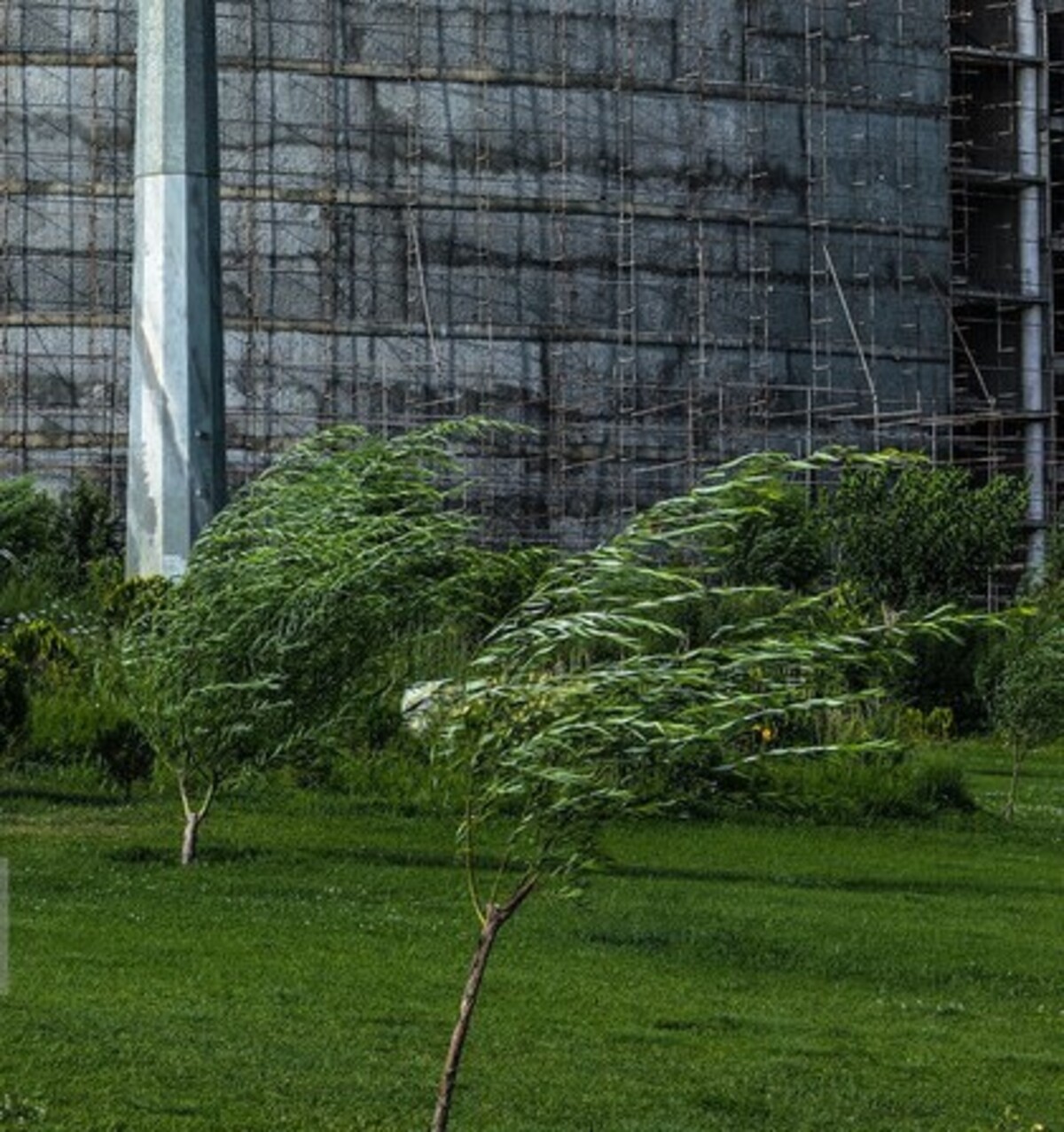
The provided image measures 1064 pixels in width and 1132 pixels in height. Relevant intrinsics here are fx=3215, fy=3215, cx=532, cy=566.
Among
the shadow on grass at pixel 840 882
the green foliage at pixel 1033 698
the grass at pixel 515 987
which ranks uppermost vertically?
the green foliage at pixel 1033 698

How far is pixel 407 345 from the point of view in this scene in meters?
44.0

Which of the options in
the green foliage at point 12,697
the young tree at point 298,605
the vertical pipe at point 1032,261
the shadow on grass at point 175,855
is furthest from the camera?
the vertical pipe at point 1032,261

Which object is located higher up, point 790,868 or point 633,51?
point 633,51

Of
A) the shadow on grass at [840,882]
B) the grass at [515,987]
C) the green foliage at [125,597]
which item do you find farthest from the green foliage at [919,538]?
the shadow on grass at [840,882]

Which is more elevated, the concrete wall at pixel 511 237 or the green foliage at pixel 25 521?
the concrete wall at pixel 511 237

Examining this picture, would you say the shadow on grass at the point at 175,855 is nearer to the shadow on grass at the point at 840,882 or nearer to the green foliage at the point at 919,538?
the shadow on grass at the point at 840,882

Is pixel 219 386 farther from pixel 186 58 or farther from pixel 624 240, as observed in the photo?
pixel 624 240

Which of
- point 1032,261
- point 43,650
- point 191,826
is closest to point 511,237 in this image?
point 1032,261

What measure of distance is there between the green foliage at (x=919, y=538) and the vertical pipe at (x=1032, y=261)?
25.6 feet

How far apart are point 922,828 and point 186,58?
8.80 metres

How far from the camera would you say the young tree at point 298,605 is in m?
18.1

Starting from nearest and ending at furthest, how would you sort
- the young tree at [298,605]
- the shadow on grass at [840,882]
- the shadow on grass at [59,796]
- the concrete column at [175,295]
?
the young tree at [298,605] < the shadow on grass at [840,882] < the shadow on grass at [59,796] < the concrete column at [175,295]

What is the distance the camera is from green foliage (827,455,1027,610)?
42500 mm

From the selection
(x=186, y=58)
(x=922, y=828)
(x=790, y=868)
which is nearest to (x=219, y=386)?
(x=186, y=58)
